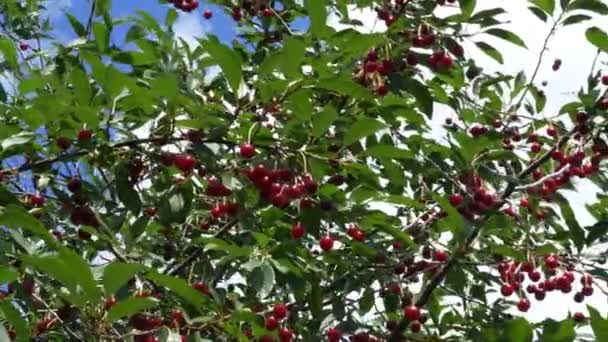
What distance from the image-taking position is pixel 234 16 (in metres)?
4.28

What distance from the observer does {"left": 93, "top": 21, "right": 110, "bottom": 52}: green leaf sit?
3.07 meters

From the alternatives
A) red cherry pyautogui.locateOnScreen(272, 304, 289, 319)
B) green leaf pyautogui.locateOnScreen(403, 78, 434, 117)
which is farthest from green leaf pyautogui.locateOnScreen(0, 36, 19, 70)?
green leaf pyautogui.locateOnScreen(403, 78, 434, 117)

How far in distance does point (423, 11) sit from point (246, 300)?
4.33 feet

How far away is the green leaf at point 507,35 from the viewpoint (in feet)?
10.2

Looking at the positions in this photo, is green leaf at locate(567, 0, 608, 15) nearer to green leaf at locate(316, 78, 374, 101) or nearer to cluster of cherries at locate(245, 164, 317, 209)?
green leaf at locate(316, 78, 374, 101)

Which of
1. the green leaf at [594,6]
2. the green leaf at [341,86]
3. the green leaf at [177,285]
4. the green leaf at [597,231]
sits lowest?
the green leaf at [177,285]

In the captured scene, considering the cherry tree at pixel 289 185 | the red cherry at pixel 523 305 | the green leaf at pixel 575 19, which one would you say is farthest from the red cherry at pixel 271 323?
the green leaf at pixel 575 19

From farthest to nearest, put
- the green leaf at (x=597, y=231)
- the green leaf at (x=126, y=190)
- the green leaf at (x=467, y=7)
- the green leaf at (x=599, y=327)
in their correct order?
the green leaf at (x=597, y=231) < the green leaf at (x=467, y=7) < the green leaf at (x=126, y=190) < the green leaf at (x=599, y=327)

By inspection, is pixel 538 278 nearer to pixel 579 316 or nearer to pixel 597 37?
pixel 579 316

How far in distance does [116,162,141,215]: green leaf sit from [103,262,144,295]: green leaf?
0.85m

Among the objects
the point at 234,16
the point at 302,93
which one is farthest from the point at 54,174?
the point at 234,16

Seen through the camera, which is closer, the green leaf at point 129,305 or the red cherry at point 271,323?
the green leaf at point 129,305

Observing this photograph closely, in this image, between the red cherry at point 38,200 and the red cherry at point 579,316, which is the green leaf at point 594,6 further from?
the red cherry at point 38,200

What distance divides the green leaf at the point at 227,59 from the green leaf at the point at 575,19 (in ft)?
5.39
